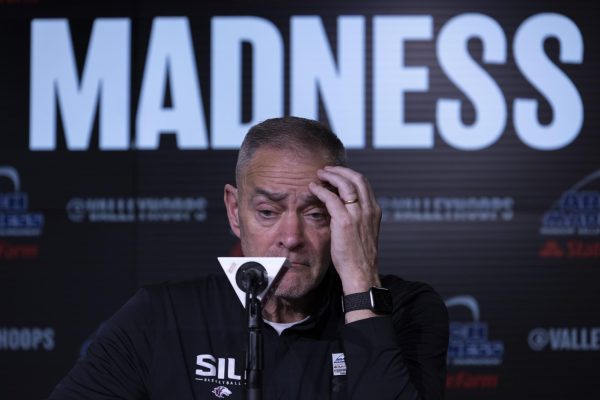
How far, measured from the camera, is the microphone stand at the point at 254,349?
4.33ft

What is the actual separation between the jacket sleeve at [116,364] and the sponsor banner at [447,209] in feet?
6.10

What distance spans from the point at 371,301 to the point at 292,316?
0.93ft

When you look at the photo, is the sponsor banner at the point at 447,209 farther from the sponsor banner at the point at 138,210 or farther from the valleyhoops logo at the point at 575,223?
the sponsor banner at the point at 138,210

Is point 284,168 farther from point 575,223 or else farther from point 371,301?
point 575,223

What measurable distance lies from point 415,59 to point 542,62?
20.8 inches

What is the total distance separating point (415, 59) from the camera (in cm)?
362

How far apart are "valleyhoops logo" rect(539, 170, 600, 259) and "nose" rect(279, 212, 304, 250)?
2.06 metres

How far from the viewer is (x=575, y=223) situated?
3547 millimetres

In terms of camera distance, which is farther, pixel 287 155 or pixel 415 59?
pixel 415 59

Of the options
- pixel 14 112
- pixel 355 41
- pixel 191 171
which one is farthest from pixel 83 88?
pixel 355 41

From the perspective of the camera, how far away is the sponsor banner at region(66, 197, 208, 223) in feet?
11.9

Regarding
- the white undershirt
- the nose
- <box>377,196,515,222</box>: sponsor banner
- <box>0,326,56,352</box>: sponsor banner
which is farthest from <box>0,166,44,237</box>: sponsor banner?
the nose

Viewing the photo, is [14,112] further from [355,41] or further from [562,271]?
[562,271]

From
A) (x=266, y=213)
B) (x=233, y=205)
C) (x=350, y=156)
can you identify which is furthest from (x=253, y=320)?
(x=350, y=156)
